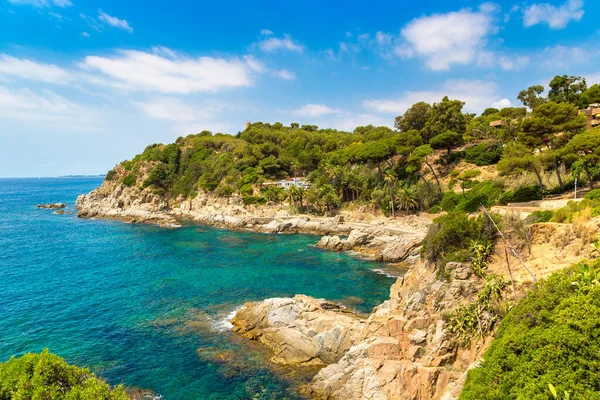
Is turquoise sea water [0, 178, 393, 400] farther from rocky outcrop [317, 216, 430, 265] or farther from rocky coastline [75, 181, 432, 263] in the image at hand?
rocky coastline [75, 181, 432, 263]

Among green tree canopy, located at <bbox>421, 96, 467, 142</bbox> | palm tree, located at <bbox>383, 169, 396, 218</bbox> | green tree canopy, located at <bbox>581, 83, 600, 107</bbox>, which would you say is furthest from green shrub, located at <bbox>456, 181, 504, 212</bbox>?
green tree canopy, located at <bbox>581, 83, 600, 107</bbox>

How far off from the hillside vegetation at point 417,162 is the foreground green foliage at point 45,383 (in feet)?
132

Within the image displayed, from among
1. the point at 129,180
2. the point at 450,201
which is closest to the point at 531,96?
the point at 450,201

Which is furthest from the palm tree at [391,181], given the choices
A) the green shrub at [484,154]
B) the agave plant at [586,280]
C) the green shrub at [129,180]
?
the green shrub at [129,180]

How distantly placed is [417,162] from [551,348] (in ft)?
182

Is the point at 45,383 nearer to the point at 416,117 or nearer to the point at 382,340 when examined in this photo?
the point at 382,340

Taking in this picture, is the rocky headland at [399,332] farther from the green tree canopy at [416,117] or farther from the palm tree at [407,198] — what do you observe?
the green tree canopy at [416,117]

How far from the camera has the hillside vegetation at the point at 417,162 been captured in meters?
37.6

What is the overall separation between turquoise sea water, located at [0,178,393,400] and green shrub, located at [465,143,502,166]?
35454 mm

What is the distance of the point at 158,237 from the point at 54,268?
18.5 metres

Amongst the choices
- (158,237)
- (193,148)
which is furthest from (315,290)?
(193,148)

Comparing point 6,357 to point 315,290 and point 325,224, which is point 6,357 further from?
point 325,224

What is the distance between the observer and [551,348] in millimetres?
9938

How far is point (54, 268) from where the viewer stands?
4038cm
